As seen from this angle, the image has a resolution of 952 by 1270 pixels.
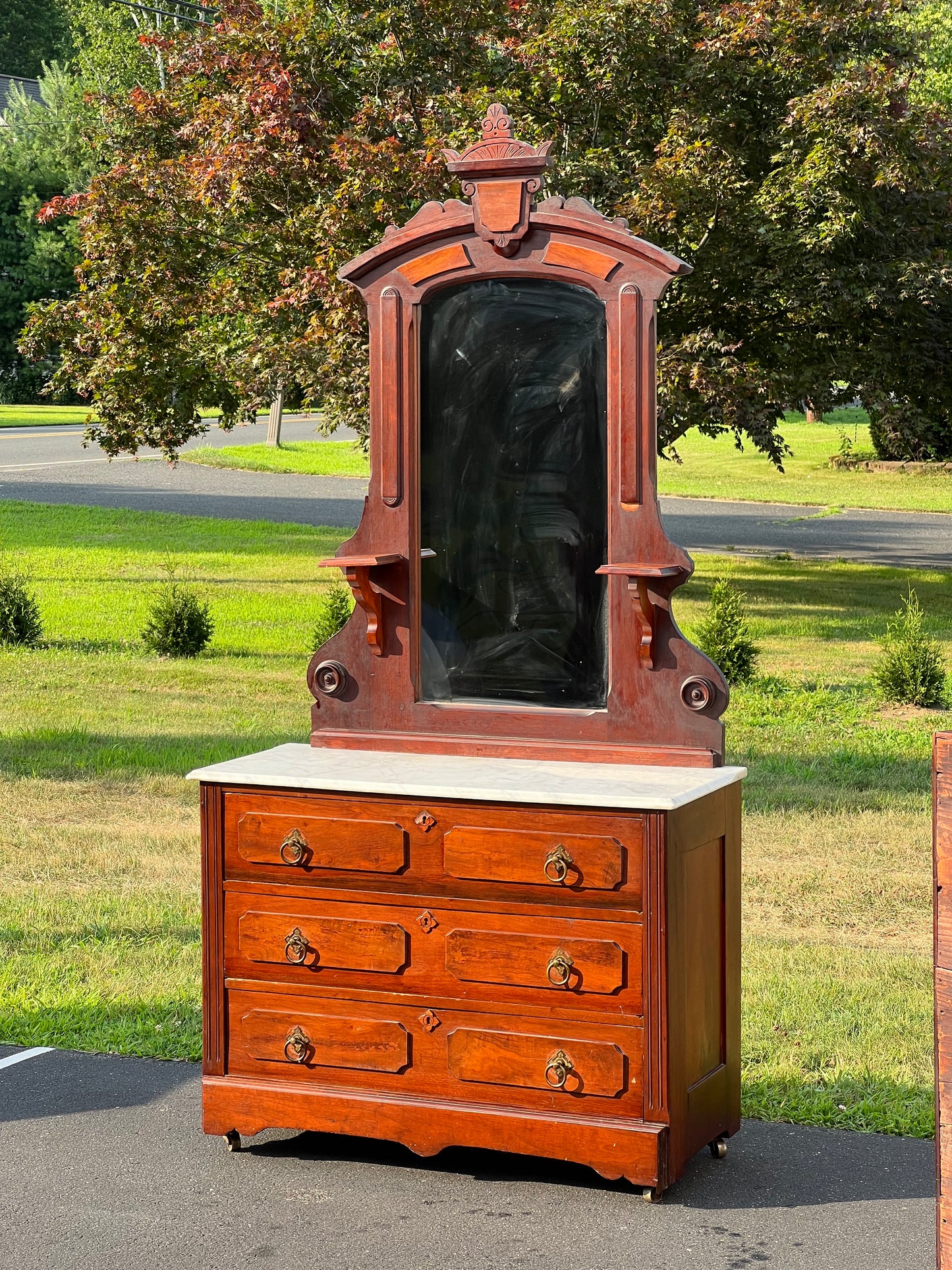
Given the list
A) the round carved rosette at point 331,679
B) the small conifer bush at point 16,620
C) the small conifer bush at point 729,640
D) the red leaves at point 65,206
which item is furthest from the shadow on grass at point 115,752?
the red leaves at point 65,206

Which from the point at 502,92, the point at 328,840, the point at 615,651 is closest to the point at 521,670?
the point at 615,651

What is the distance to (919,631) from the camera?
1098 cm

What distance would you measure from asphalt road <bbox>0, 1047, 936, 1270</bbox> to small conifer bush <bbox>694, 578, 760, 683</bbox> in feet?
22.6

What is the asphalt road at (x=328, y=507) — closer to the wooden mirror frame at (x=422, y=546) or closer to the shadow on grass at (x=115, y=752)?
Answer: the shadow on grass at (x=115, y=752)

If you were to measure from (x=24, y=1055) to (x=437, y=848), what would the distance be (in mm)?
1883

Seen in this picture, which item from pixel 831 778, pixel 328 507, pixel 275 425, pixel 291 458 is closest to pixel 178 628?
pixel 831 778

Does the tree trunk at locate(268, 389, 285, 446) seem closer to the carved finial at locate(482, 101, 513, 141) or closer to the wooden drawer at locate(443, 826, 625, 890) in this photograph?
the carved finial at locate(482, 101, 513, 141)

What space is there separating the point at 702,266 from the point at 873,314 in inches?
78.6

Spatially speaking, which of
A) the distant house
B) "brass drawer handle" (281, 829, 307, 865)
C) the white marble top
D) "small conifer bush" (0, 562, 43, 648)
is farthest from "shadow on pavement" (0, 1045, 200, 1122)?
the distant house

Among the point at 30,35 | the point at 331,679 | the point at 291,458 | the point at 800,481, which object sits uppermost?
the point at 30,35

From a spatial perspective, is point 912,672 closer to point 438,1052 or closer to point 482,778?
point 482,778

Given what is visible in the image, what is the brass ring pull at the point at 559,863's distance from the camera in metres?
4.04

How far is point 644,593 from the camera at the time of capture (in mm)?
4477

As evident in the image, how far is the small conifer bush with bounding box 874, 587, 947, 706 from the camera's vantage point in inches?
426
